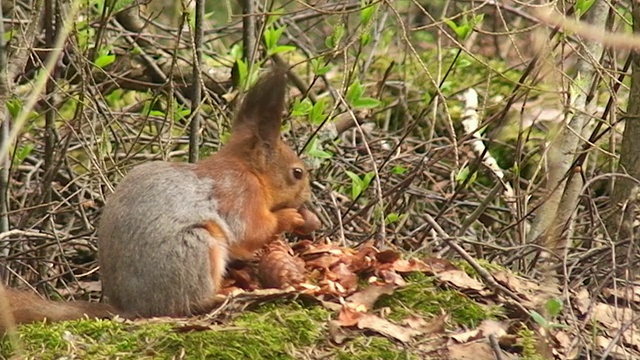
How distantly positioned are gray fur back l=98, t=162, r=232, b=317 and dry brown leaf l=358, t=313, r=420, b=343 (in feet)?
1.96

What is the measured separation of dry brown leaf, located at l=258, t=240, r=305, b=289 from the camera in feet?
13.3

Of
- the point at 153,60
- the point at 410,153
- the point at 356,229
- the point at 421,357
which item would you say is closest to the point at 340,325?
the point at 421,357

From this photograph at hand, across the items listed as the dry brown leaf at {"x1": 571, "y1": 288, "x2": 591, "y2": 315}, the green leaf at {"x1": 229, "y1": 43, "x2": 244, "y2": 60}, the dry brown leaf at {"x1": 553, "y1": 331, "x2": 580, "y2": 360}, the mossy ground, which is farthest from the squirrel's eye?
the green leaf at {"x1": 229, "y1": 43, "x2": 244, "y2": 60}

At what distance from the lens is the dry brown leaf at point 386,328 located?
3.66 m

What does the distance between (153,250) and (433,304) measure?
3.20 ft

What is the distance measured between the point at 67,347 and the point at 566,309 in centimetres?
162

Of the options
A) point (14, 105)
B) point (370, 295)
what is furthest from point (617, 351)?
point (14, 105)

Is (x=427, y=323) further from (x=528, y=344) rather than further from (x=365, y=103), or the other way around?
(x=365, y=103)

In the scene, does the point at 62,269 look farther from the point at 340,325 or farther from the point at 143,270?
the point at 340,325

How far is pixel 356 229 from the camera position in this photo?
5473 millimetres

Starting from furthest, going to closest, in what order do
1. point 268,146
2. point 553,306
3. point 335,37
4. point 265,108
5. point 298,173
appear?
point 335,37 < point 298,173 < point 268,146 < point 265,108 < point 553,306

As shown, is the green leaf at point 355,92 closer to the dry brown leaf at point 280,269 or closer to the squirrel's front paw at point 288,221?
the squirrel's front paw at point 288,221

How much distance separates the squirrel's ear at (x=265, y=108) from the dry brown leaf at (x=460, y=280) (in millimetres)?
903

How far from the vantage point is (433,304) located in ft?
13.0
